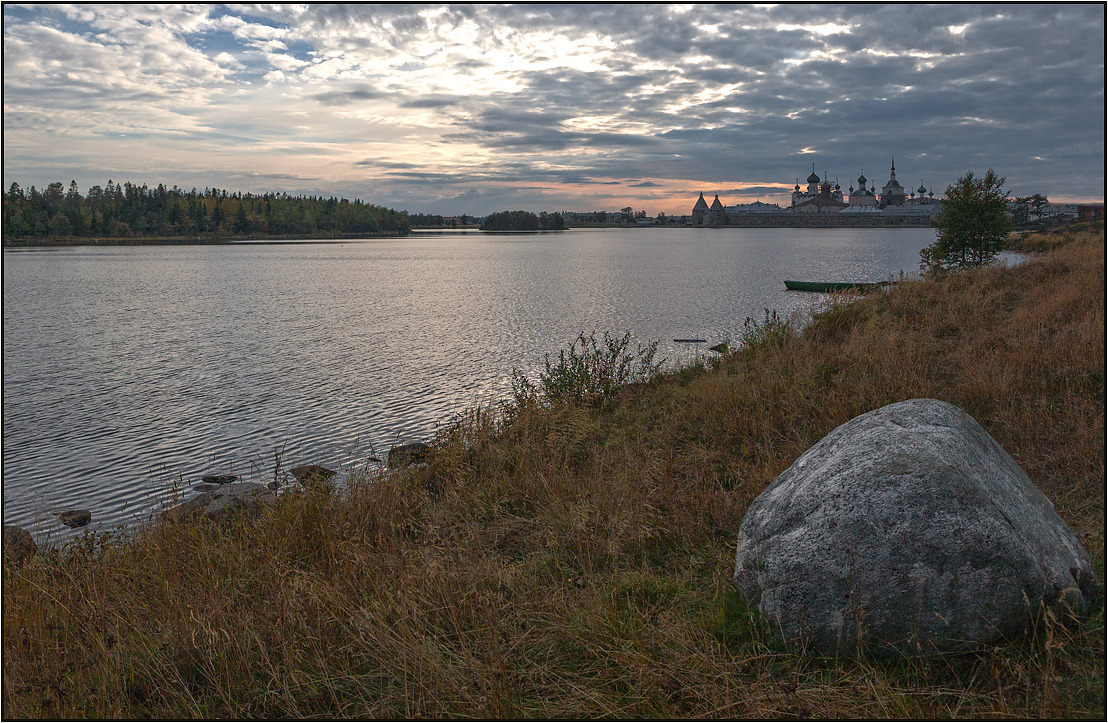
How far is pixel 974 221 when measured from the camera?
2975 centimetres

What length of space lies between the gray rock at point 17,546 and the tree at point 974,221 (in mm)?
32284

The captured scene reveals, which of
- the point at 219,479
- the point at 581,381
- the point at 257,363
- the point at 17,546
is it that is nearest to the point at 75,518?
the point at 17,546

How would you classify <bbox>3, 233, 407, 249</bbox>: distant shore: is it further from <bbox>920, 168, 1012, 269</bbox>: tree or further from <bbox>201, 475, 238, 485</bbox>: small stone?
<bbox>920, 168, 1012, 269</bbox>: tree

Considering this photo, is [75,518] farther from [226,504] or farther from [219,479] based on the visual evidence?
[226,504]

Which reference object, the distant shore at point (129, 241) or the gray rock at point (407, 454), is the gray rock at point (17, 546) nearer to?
the gray rock at point (407, 454)

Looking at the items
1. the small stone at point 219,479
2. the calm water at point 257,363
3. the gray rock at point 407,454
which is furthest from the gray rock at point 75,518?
the gray rock at point 407,454

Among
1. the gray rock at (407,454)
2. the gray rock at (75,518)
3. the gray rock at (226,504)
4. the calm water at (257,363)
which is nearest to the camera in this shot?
the gray rock at (226,504)

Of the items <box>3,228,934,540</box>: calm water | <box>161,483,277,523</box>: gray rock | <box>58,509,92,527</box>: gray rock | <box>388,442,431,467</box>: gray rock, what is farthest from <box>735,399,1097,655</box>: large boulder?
<box>58,509,92,527</box>: gray rock

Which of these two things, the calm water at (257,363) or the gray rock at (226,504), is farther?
the calm water at (257,363)

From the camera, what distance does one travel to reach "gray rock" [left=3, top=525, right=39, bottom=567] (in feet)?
25.8

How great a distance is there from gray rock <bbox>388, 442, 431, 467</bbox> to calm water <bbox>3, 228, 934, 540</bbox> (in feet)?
3.12

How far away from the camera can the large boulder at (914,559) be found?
150 inches

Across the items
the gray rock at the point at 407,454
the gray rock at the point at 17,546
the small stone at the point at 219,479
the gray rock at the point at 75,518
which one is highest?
the gray rock at the point at 407,454

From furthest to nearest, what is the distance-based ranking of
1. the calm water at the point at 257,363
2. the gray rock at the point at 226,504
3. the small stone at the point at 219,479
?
the calm water at the point at 257,363 → the small stone at the point at 219,479 → the gray rock at the point at 226,504
